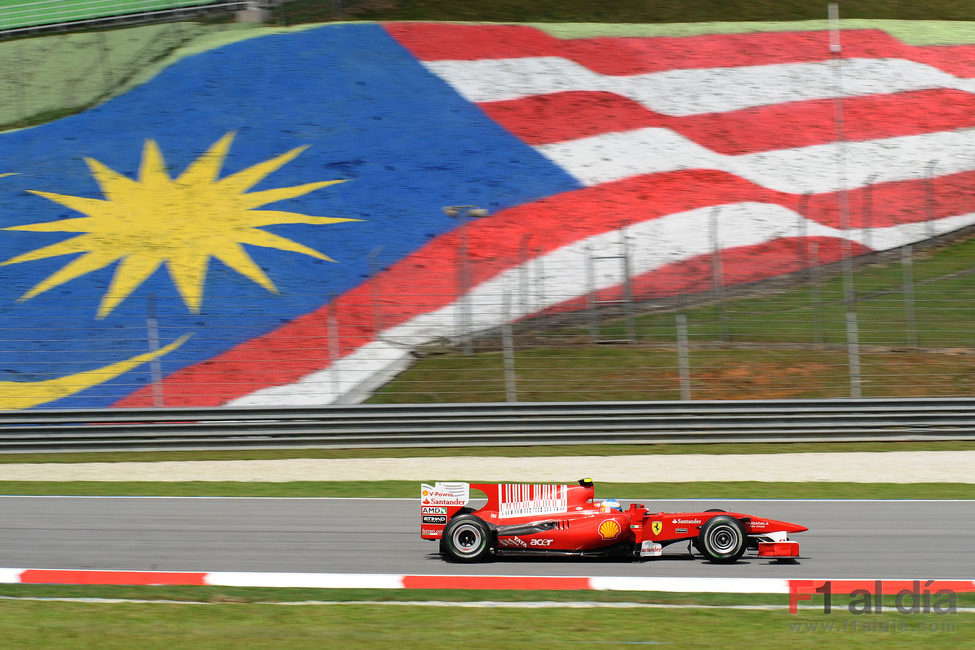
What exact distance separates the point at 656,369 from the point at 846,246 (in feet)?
26.2

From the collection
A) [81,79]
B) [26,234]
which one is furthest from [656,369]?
[81,79]

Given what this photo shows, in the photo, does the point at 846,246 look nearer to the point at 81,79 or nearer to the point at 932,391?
the point at 932,391

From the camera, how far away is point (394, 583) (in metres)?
7.46

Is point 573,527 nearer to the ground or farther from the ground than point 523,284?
nearer to the ground

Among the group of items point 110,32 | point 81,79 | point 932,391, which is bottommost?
point 932,391

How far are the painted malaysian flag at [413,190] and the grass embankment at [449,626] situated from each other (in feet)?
31.5

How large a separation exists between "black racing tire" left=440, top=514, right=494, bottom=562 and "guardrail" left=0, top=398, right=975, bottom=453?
716cm

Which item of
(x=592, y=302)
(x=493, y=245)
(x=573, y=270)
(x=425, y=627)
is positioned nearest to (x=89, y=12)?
(x=493, y=245)

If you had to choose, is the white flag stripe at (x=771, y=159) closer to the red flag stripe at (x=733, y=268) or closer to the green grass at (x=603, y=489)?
the red flag stripe at (x=733, y=268)

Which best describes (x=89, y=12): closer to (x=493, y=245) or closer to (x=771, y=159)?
(x=493, y=245)

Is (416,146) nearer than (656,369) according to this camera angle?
No

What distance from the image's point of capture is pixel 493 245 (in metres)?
21.6

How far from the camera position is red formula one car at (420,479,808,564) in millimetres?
7820

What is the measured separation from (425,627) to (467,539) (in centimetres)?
178
